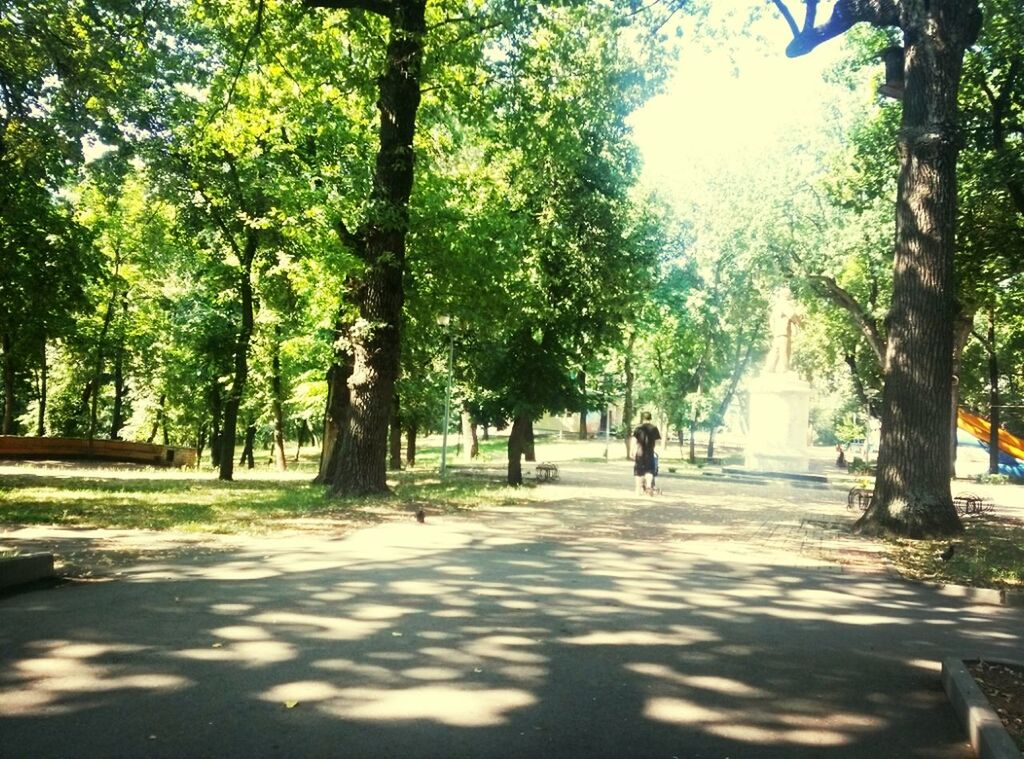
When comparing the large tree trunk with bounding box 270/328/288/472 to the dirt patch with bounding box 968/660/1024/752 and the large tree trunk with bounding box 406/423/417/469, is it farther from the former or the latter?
the dirt patch with bounding box 968/660/1024/752

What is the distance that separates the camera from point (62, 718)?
4.31 meters

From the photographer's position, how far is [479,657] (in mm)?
5629

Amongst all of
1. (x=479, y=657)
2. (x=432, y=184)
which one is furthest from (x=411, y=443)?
(x=479, y=657)

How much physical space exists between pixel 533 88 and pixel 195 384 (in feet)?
90.7

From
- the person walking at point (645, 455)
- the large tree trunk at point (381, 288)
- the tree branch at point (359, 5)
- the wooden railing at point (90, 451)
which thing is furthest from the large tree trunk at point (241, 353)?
the wooden railing at point (90, 451)

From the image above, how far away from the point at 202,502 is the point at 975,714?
50.6 feet

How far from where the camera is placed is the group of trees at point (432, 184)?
12984 mm

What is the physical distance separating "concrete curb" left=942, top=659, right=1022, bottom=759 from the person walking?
14.8 metres

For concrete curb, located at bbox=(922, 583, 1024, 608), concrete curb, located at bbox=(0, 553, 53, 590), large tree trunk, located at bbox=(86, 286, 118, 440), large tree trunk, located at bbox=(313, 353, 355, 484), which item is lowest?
concrete curb, located at bbox=(922, 583, 1024, 608)

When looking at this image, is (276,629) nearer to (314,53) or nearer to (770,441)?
(314,53)

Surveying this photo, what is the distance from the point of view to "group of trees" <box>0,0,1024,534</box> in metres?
13.0

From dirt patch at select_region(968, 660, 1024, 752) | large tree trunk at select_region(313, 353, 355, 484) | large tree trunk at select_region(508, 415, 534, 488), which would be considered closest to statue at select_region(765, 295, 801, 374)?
large tree trunk at select_region(508, 415, 534, 488)

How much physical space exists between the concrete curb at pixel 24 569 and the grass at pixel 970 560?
31.5ft

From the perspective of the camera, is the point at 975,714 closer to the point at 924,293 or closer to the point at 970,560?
the point at 970,560
